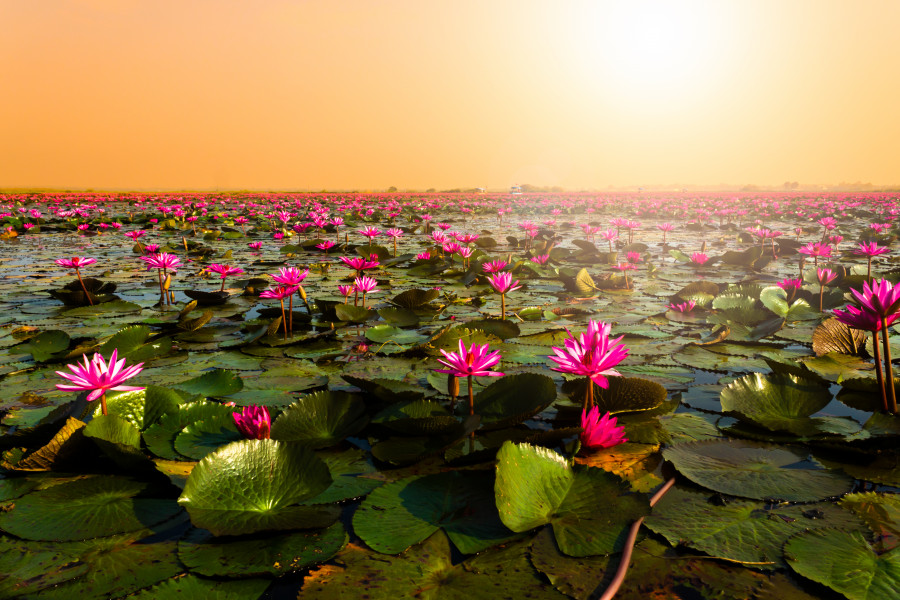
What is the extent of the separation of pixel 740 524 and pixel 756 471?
0.31m

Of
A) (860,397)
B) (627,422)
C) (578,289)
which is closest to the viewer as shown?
(627,422)

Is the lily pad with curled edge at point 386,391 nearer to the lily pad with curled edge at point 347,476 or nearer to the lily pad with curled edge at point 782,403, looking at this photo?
the lily pad with curled edge at point 347,476

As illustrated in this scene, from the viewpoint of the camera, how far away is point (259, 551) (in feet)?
3.74

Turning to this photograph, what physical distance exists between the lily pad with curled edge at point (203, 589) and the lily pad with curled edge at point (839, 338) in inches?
114

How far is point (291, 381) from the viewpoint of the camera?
7.63 ft

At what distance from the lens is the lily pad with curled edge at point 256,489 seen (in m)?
1.19

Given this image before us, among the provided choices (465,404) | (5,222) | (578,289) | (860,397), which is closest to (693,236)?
(578,289)

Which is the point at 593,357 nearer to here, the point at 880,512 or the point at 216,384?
the point at 880,512

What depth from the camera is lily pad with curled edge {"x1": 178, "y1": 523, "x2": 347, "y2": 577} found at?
3.52ft

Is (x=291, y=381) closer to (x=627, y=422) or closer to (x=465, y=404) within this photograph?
(x=465, y=404)

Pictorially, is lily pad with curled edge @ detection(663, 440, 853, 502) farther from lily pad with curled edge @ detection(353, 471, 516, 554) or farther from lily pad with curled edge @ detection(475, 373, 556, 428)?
lily pad with curled edge @ detection(353, 471, 516, 554)

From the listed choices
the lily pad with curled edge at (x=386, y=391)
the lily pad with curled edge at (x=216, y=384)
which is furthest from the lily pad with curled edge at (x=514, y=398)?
the lily pad with curled edge at (x=216, y=384)

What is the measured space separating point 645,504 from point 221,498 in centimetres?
109

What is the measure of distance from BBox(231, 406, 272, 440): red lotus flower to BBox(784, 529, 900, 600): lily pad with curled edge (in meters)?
1.47
